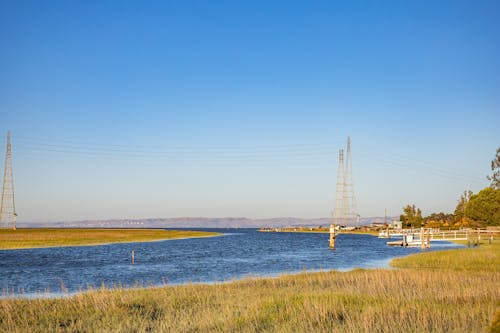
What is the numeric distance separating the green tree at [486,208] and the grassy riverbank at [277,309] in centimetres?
8435

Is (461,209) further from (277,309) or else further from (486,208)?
(277,309)

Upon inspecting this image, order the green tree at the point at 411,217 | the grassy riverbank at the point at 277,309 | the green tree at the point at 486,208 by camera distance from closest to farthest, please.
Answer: the grassy riverbank at the point at 277,309 < the green tree at the point at 486,208 < the green tree at the point at 411,217

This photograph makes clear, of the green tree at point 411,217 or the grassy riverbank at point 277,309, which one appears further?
the green tree at point 411,217

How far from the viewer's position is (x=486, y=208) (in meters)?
109

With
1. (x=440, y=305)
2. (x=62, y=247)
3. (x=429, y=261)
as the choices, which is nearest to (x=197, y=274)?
(x=429, y=261)

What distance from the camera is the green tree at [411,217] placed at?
483 feet

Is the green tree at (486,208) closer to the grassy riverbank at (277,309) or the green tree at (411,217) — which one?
the green tree at (411,217)

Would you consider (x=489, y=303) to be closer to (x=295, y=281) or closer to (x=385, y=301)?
(x=385, y=301)

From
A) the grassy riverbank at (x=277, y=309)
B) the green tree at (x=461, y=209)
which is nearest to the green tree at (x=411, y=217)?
the green tree at (x=461, y=209)

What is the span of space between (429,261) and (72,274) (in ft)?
111

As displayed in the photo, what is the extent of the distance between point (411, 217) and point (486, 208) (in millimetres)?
41156

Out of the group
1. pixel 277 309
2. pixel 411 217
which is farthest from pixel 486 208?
pixel 277 309

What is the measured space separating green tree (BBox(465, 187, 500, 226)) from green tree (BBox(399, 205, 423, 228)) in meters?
31.7

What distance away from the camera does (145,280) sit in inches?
1593
